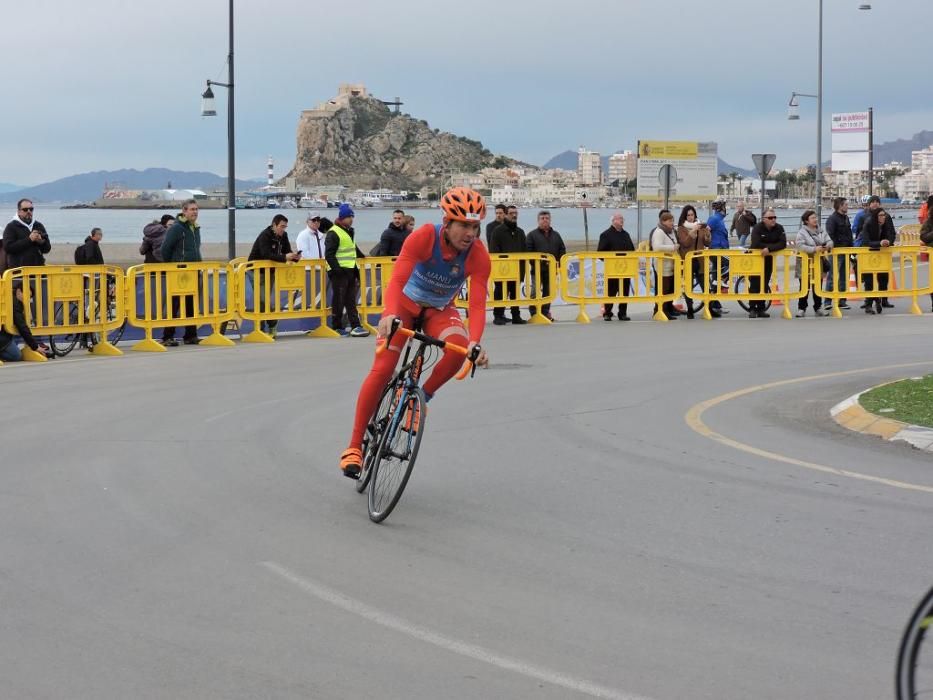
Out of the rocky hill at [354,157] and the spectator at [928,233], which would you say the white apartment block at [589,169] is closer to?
the rocky hill at [354,157]

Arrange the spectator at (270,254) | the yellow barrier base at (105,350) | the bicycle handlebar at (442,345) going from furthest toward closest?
the spectator at (270,254)
the yellow barrier base at (105,350)
the bicycle handlebar at (442,345)

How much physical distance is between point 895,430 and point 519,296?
1313 centimetres

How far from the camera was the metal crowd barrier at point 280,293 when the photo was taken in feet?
70.0

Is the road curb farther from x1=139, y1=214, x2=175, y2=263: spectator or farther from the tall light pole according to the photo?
the tall light pole

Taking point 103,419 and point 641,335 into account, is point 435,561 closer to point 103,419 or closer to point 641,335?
point 103,419

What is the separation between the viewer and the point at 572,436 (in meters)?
11.5

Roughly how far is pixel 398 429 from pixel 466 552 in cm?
116

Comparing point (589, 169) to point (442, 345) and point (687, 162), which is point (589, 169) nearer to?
point (687, 162)

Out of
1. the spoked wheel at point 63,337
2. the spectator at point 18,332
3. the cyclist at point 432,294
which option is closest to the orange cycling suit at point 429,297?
the cyclist at point 432,294

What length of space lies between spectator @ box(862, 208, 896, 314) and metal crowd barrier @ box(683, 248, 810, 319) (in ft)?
4.54

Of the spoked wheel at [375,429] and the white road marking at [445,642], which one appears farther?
the spoked wheel at [375,429]

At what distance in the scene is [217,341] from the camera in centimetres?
2083

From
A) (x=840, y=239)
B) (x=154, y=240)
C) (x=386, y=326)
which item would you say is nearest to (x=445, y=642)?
(x=386, y=326)

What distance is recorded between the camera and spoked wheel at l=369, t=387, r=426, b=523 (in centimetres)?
806
